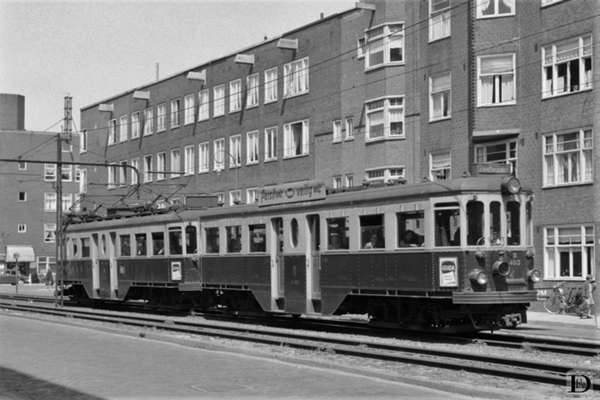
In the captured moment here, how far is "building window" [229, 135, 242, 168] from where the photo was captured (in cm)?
4562

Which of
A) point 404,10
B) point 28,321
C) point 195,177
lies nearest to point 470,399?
point 28,321

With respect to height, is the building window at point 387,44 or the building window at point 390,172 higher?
the building window at point 387,44

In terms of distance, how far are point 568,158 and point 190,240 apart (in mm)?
12003

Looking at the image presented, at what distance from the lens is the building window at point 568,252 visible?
92.5ft

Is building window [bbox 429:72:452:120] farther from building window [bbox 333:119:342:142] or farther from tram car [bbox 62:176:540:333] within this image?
tram car [bbox 62:176:540:333]

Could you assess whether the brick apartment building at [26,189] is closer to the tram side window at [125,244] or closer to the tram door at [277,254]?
the tram side window at [125,244]

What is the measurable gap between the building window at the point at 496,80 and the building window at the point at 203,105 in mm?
20069

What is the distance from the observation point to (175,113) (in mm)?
51375

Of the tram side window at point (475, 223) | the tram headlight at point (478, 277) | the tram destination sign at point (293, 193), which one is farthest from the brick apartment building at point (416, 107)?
the tram destination sign at point (293, 193)

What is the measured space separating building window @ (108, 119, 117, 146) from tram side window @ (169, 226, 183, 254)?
105ft

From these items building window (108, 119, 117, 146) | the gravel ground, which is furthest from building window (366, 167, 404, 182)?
building window (108, 119, 117, 146)

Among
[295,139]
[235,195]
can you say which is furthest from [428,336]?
[235,195]

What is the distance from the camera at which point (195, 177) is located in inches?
1938

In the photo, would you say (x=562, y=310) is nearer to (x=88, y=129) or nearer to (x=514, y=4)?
(x=514, y=4)
